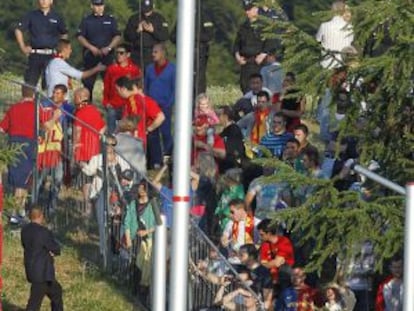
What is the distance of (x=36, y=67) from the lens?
83.9ft

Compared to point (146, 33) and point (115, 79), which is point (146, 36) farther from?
point (115, 79)

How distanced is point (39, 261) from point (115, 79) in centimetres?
484

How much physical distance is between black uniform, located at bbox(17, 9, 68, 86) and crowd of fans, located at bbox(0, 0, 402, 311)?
1.4 inches

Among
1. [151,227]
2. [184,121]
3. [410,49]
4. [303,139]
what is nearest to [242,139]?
[303,139]

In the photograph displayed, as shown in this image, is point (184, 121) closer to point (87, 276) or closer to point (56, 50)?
point (87, 276)

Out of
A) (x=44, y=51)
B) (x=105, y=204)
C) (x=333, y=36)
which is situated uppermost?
(x=333, y=36)

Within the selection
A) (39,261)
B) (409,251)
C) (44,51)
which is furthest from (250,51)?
(409,251)

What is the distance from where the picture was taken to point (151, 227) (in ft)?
63.4

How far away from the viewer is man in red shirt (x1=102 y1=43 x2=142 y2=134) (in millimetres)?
23422

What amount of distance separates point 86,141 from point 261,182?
3334mm

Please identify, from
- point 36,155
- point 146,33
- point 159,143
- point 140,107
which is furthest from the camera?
point 146,33

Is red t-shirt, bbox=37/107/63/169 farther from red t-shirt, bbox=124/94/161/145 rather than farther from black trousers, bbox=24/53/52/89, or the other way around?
black trousers, bbox=24/53/52/89

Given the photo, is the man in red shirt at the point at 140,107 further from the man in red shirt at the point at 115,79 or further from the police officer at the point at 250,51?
the police officer at the point at 250,51

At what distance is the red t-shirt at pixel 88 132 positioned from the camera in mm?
21359
